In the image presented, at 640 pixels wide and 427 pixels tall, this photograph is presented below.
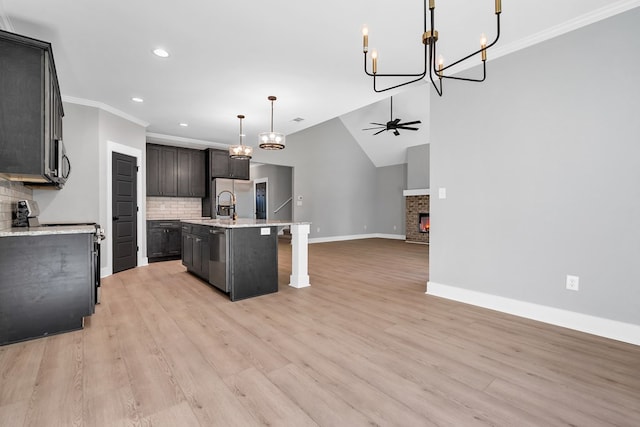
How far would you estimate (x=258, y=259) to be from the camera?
3623 mm

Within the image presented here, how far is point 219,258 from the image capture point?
363cm

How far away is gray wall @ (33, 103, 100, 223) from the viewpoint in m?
4.09

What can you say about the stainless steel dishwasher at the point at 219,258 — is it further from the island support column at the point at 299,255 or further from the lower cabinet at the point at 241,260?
the island support column at the point at 299,255

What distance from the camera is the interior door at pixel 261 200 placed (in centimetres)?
993

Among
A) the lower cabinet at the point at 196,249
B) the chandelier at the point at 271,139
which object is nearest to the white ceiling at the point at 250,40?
the chandelier at the point at 271,139

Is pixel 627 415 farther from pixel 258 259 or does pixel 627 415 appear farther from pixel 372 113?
pixel 372 113

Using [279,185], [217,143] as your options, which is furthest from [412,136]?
[217,143]

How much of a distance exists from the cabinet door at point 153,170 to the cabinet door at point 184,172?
412 mm

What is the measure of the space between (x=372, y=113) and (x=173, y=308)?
7.45 metres

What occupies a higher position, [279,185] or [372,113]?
[372,113]

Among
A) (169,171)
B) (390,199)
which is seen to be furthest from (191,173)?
(390,199)

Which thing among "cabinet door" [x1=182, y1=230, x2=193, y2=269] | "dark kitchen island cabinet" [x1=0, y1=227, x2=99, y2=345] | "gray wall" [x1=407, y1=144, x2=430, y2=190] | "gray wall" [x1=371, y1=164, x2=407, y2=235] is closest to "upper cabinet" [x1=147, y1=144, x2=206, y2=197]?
"cabinet door" [x1=182, y1=230, x2=193, y2=269]

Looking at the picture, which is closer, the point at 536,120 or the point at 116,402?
the point at 116,402

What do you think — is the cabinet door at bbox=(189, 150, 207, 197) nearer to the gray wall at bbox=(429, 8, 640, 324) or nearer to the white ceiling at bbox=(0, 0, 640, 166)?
the white ceiling at bbox=(0, 0, 640, 166)
